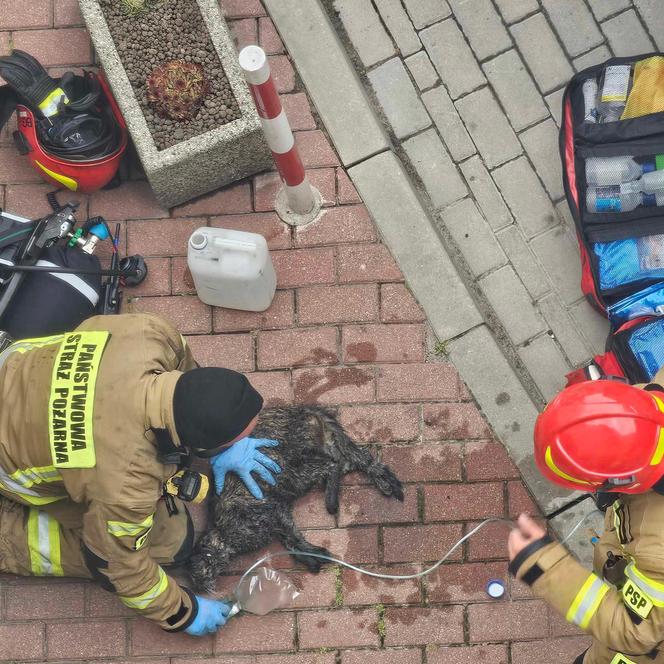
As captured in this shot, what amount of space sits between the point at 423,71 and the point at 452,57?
18cm

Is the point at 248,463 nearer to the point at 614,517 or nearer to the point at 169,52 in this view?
the point at 614,517

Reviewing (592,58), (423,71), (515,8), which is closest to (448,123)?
(423,71)

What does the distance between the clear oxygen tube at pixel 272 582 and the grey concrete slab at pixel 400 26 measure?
261 centimetres

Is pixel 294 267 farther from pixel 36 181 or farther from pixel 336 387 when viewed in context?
pixel 36 181

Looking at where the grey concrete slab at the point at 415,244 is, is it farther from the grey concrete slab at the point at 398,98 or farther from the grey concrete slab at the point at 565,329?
the grey concrete slab at the point at 565,329

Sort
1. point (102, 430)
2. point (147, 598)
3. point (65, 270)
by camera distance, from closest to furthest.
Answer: point (102, 430) → point (147, 598) → point (65, 270)

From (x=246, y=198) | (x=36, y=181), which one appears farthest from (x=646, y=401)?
(x=36, y=181)

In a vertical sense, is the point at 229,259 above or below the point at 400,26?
below

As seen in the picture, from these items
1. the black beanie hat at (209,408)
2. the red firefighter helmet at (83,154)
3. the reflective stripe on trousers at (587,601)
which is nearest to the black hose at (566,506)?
the reflective stripe on trousers at (587,601)

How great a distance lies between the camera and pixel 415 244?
438cm

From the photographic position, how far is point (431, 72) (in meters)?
4.61

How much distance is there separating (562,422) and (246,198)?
218 cm

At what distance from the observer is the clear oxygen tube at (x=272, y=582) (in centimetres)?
399

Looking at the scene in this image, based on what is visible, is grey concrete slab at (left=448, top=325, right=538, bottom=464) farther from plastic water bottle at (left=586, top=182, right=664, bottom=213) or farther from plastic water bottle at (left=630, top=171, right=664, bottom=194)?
plastic water bottle at (left=630, top=171, right=664, bottom=194)
